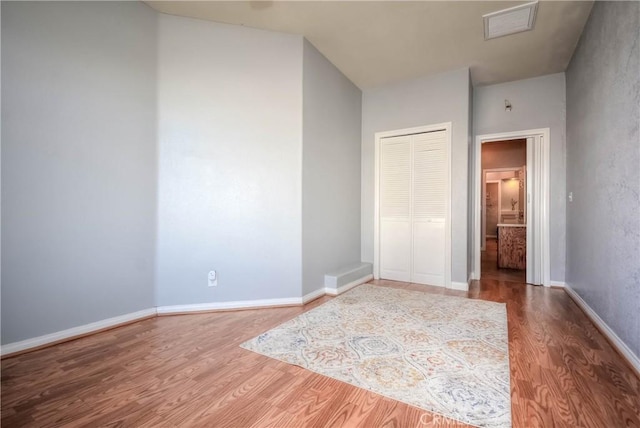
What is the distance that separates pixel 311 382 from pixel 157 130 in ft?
8.61

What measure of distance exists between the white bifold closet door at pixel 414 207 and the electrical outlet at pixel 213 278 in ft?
7.90

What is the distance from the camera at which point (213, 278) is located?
2979 millimetres

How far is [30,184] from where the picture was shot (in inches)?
83.0

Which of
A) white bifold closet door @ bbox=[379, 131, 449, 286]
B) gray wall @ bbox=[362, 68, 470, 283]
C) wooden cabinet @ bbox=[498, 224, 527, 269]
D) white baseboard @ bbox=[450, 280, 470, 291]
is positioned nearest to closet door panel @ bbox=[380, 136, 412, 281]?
white bifold closet door @ bbox=[379, 131, 449, 286]

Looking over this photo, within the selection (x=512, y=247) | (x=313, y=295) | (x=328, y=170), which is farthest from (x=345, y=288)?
(x=512, y=247)

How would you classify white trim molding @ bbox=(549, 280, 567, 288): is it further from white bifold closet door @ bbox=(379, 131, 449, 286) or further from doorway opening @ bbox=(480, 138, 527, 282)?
white bifold closet door @ bbox=(379, 131, 449, 286)

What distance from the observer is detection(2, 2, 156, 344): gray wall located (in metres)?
2.05

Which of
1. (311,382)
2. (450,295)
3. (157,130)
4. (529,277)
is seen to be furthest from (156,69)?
(529,277)

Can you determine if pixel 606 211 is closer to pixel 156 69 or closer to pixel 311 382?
pixel 311 382

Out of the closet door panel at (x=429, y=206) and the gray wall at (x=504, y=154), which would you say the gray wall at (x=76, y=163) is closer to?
the closet door panel at (x=429, y=206)

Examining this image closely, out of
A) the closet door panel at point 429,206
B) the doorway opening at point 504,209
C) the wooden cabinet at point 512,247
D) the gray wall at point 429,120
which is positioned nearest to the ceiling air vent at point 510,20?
the gray wall at point 429,120

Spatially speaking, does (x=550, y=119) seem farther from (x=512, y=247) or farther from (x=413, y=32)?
(x=413, y=32)

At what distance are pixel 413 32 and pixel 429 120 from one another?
3.97 ft

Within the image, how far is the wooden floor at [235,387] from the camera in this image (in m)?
1.41
